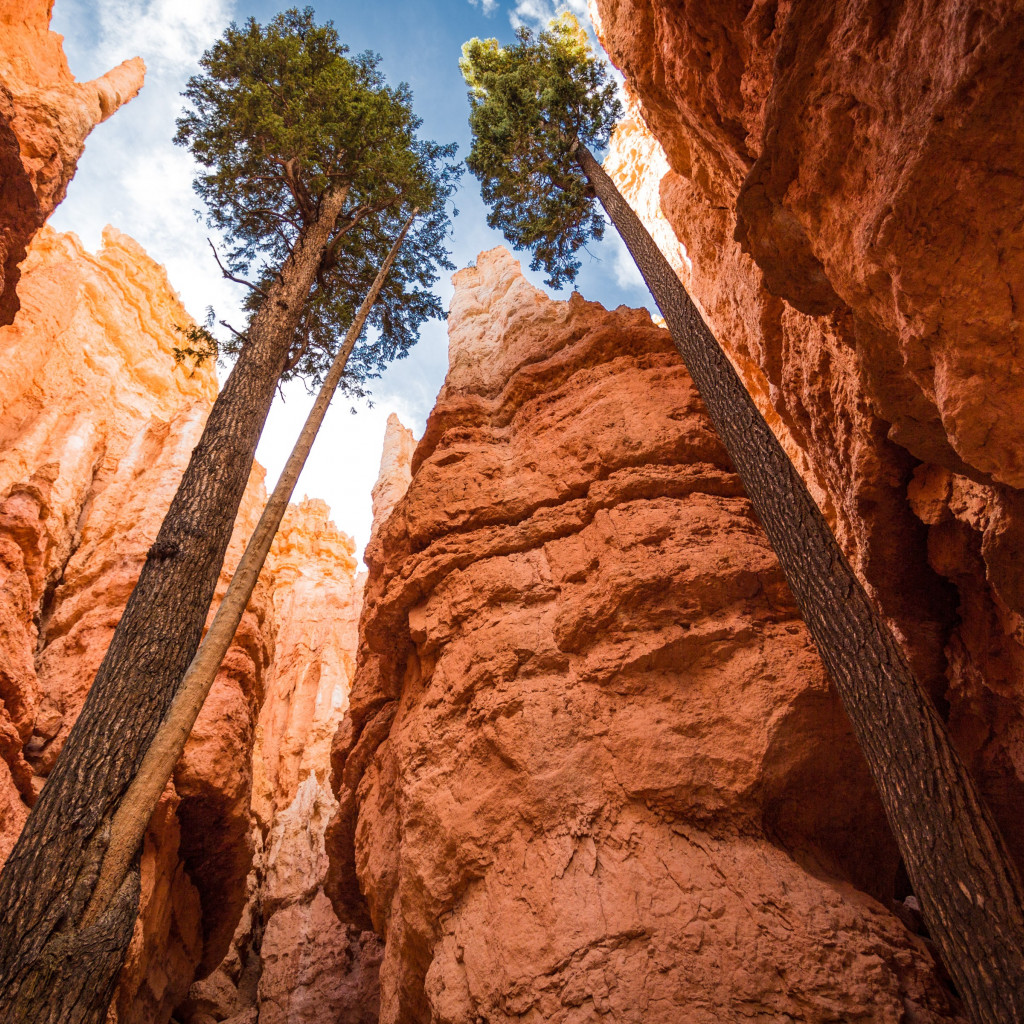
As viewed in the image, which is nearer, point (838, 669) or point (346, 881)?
point (838, 669)

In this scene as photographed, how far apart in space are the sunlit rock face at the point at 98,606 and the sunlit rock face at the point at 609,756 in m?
2.20

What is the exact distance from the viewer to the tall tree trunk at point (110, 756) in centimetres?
336

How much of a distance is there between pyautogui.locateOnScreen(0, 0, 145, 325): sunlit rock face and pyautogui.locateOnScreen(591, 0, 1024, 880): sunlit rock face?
24.8 ft

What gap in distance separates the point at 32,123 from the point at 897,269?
12.1 meters

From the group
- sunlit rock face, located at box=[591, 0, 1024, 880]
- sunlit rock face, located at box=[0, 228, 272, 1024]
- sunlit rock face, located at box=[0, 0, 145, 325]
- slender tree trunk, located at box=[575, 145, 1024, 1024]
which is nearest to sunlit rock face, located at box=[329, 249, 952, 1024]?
slender tree trunk, located at box=[575, 145, 1024, 1024]

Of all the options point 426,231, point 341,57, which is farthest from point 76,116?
point 426,231

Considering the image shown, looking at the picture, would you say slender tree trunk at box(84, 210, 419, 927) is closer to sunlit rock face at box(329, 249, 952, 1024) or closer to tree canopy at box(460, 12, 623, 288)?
sunlit rock face at box(329, 249, 952, 1024)

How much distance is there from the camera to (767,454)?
5.08 meters

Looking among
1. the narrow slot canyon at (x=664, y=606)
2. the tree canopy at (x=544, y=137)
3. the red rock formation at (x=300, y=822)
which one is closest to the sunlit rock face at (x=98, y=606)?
the narrow slot canyon at (x=664, y=606)

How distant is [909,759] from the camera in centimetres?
349

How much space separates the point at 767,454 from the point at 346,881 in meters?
7.53

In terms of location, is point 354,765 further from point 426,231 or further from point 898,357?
point 426,231

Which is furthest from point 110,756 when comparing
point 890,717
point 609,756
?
point 890,717

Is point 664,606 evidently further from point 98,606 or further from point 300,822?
point 300,822
